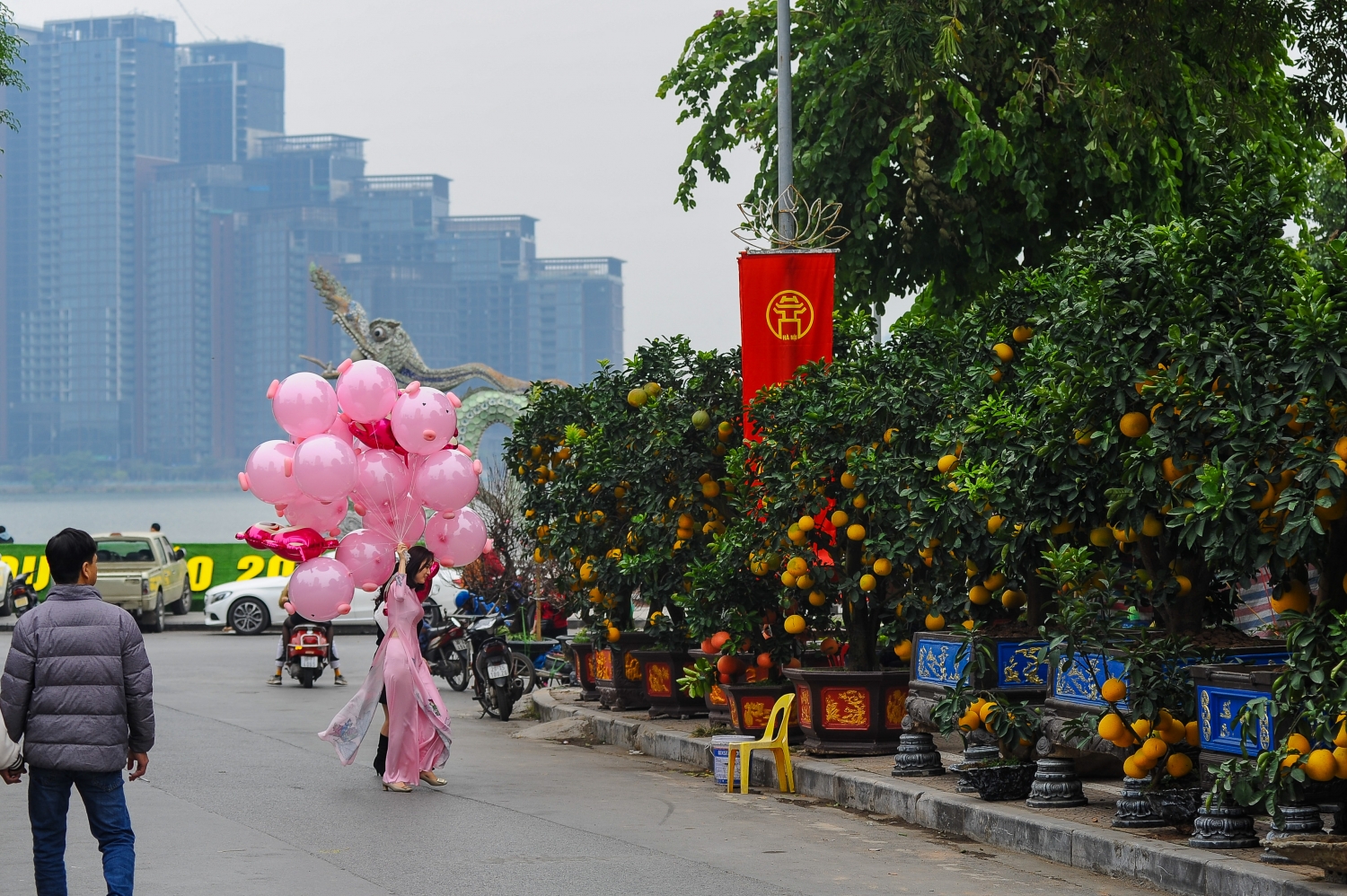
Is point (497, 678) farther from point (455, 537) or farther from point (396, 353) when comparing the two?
point (396, 353)

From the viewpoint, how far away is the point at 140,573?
30.8 meters

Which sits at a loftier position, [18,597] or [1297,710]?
[1297,710]

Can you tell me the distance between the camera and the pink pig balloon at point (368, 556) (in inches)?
479

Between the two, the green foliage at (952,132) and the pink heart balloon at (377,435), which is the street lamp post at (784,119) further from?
the pink heart balloon at (377,435)

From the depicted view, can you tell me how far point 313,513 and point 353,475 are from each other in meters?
0.73

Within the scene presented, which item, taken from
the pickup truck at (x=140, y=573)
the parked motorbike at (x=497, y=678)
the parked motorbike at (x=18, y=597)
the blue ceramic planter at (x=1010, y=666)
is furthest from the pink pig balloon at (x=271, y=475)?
the pickup truck at (x=140, y=573)

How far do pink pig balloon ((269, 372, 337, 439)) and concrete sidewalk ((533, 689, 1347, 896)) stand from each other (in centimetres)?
413

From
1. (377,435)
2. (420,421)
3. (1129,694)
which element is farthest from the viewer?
(377,435)

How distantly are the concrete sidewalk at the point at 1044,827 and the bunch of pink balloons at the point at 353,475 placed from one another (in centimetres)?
320

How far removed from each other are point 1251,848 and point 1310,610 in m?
1.23

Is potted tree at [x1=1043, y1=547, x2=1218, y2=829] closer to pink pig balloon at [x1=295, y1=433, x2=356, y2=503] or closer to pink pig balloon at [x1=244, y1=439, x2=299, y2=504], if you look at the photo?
pink pig balloon at [x1=295, y1=433, x2=356, y2=503]

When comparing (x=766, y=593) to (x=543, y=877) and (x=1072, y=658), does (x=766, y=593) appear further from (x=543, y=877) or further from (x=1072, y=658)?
(x=543, y=877)

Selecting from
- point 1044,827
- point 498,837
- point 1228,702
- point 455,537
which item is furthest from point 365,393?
point 1228,702

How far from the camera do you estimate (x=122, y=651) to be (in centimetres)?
697
